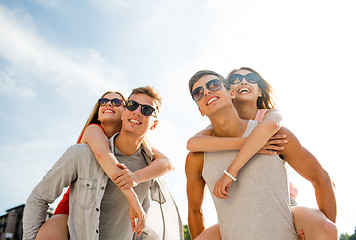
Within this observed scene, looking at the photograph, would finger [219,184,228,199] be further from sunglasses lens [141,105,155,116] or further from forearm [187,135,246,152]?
sunglasses lens [141,105,155,116]

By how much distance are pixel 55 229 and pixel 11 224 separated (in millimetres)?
→ 45981

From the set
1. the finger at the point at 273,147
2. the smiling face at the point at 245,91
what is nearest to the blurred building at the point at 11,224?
the smiling face at the point at 245,91

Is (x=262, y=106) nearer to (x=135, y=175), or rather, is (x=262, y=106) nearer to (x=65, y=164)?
(x=135, y=175)

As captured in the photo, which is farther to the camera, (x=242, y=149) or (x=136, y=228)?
(x=136, y=228)

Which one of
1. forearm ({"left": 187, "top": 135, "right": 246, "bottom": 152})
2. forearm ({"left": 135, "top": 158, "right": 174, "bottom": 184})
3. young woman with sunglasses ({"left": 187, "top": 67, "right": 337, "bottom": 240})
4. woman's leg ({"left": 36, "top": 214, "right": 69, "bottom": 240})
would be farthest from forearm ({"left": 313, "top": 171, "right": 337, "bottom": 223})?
woman's leg ({"left": 36, "top": 214, "right": 69, "bottom": 240})

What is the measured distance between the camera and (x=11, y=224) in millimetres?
41219

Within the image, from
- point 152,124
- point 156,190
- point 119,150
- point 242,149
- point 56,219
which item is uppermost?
point 152,124

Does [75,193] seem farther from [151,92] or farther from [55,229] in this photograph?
[151,92]

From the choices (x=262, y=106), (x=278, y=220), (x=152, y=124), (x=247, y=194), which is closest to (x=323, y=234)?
(x=278, y=220)

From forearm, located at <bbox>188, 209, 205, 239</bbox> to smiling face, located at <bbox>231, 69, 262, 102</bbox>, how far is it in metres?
1.74

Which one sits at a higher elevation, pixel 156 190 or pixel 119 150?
pixel 119 150

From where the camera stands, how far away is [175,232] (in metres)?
4.50

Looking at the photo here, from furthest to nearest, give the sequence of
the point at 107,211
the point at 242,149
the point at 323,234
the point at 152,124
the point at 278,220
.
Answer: the point at 152,124, the point at 107,211, the point at 242,149, the point at 278,220, the point at 323,234

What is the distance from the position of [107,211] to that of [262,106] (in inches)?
112
